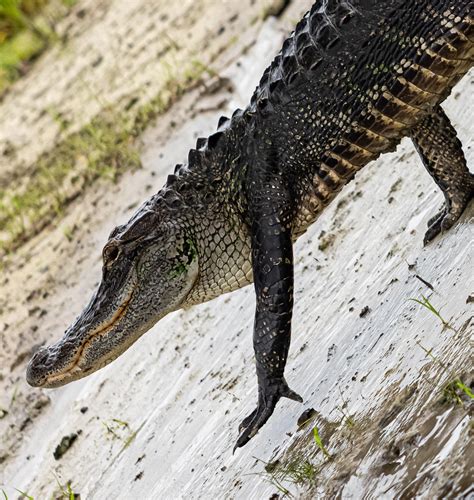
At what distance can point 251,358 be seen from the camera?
5.30 metres

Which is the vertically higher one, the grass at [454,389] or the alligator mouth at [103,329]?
the grass at [454,389]

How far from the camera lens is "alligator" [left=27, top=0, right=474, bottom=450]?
4402 millimetres

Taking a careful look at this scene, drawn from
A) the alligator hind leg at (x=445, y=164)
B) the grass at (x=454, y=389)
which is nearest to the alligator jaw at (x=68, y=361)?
the alligator hind leg at (x=445, y=164)

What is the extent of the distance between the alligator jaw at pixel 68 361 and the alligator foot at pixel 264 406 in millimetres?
792

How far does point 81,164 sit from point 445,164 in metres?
5.30

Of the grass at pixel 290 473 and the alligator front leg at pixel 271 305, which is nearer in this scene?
the grass at pixel 290 473

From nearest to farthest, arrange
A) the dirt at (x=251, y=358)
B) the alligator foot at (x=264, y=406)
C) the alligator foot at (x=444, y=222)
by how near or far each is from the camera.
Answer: the dirt at (x=251, y=358)
the alligator foot at (x=264, y=406)
the alligator foot at (x=444, y=222)

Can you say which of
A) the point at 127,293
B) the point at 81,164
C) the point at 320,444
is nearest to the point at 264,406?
the point at 320,444

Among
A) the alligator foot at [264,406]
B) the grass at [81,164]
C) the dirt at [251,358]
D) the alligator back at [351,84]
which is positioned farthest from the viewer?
the grass at [81,164]

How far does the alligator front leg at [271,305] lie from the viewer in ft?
14.7

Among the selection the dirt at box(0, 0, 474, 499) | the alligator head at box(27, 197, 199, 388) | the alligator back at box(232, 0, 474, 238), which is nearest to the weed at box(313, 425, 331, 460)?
the dirt at box(0, 0, 474, 499)

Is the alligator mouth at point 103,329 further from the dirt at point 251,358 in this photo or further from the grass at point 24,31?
the grass at point 24,31

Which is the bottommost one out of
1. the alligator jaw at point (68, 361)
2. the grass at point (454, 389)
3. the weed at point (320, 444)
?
the alligator jaw at point (68, 361)

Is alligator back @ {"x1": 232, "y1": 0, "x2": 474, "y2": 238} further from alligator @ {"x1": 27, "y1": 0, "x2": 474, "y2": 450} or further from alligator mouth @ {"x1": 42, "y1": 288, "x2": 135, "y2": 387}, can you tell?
alligator mouth @ {"x1": 42, "y1": 288, "x2": 135, "y2": 387}
